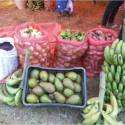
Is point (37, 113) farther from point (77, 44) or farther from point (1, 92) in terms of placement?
point (77, 44)

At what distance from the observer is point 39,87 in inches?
48.8

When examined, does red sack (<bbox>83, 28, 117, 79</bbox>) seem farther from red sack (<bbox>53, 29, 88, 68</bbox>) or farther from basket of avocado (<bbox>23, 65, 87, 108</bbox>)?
basket of avocado (<bbox>23, 65, 87, 108</bbox>)

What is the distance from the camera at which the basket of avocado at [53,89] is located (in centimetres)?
120

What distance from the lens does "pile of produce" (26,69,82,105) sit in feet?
3.96

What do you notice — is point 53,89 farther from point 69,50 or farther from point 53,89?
point 69,50

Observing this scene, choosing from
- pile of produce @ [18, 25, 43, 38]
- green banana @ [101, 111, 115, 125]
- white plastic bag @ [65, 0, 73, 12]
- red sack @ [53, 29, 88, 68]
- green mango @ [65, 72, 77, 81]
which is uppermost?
white plastic bag @ [65, 0, 73, 12]

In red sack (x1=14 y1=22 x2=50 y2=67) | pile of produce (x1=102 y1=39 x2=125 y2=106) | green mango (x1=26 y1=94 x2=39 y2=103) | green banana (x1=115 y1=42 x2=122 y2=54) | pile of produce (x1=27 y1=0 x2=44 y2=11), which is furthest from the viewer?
pile of produce (x1=27 y1=0 x2=44 y2=11)

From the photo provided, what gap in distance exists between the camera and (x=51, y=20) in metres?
3.47

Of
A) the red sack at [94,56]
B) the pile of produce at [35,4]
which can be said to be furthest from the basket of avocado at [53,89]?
the pile of produce at [35,4]

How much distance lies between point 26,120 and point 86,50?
3.58 feet

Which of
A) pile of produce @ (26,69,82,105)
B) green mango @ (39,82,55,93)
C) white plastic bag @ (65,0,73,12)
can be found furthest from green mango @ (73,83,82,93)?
white plastic bag @ (65,0,73,12)

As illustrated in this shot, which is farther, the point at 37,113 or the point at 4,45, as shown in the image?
the point at 4,45

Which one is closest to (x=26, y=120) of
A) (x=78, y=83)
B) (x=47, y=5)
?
(x=78, y=83)

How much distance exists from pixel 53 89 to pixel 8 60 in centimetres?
80
